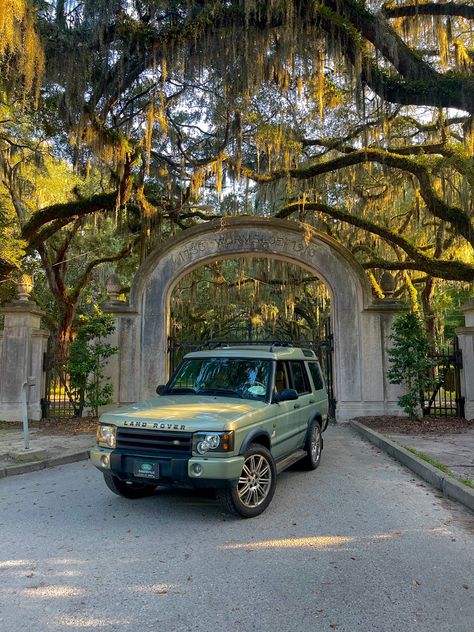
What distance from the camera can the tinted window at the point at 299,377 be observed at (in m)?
7.12

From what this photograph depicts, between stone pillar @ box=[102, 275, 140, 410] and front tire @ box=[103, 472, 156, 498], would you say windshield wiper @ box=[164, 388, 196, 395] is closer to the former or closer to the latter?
front tire @ box=[103, 472, 156, 498]

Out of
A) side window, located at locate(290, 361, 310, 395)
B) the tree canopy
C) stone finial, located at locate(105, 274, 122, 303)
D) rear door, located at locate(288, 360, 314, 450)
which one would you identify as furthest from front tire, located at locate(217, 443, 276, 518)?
stone finial, located at locate(105, 274, 122, 303)

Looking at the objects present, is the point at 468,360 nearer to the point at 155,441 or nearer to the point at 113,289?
the point at 113,289

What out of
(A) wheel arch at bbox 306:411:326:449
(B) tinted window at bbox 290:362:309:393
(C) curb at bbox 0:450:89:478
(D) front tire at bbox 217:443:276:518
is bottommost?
(C) curb at bbox 0:450:89:478

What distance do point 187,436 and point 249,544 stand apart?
3.95 ft

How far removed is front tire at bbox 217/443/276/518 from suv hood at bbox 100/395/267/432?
19.1 inches

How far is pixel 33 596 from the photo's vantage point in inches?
133

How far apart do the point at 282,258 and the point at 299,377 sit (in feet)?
25.5

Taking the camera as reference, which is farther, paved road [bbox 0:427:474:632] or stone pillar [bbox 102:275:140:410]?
stone pillar [bbox 102:275:140:410]

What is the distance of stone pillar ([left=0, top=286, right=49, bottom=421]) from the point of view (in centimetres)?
1277

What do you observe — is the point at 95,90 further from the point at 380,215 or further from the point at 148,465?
the point at 380,215

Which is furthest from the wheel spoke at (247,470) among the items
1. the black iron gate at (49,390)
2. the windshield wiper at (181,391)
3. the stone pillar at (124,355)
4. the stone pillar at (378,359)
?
the black iron gate at (49,390)

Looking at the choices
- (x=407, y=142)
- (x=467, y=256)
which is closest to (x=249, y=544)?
(x=407, y=142)

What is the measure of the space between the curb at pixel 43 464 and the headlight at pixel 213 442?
168 inches
